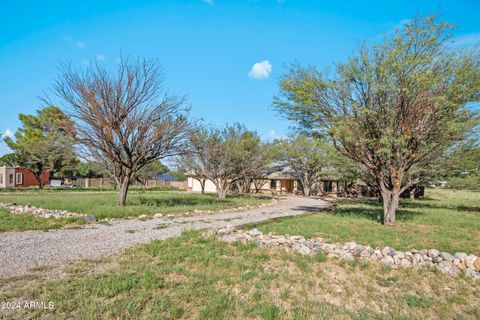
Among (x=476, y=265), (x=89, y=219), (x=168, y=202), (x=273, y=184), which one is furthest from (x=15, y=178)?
(x=476, y=265)

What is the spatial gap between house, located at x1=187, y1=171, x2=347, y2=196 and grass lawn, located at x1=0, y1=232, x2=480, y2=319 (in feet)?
89.7

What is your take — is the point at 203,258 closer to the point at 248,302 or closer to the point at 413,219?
the point at 248,302

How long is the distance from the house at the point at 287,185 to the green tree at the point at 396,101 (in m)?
21.8

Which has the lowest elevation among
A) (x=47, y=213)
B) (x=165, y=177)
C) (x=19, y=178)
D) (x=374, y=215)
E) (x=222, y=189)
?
(x=374, y=215)

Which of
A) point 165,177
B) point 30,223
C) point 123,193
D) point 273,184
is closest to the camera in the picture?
point 30,223

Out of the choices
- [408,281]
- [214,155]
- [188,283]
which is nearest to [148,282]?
[188,283]

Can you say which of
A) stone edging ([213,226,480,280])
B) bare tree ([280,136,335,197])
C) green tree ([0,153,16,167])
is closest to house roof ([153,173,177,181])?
green tree ([0,153,16,167])

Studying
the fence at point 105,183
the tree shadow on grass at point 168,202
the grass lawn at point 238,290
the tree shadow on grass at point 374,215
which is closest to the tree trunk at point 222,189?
the tree shadow on grass at point 168,202

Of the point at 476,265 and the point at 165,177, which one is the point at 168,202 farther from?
the point at 165,177

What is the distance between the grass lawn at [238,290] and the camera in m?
3.54

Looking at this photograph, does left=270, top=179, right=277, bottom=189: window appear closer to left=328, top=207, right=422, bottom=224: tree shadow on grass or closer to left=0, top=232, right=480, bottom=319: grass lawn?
left=328, top=207, right=422, bottom=224: tree shadow on grass

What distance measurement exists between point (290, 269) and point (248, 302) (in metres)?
1.55

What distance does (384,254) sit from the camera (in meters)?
5.90

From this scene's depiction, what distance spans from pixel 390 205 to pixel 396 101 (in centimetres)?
391
